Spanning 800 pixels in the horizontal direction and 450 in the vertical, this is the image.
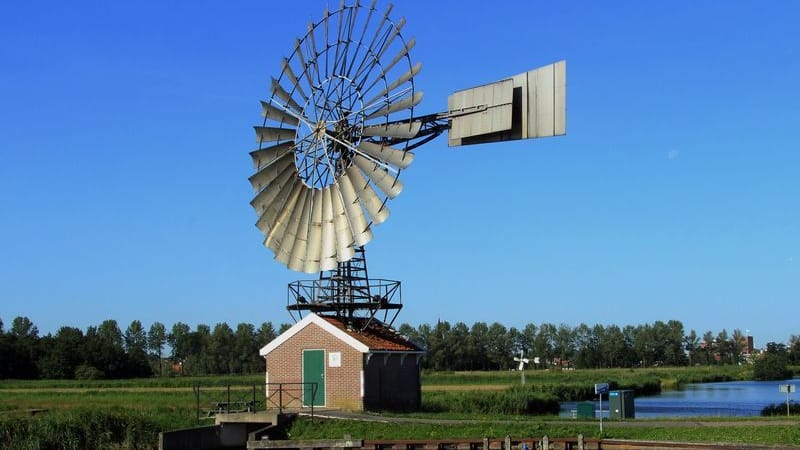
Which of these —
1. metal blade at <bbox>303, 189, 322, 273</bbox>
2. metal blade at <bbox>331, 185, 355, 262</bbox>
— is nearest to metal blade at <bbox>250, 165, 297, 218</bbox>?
metal blade at <bbox>303, 189, 322, 273</bbox>

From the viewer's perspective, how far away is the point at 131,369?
107 m

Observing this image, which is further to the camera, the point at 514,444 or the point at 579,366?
the point at 579,366

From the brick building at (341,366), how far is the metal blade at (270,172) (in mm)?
6494

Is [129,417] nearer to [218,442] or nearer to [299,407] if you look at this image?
[218,442]

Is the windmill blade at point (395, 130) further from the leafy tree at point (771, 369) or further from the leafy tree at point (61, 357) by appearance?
the leafy tree at point (771, 369)

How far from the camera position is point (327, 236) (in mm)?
36094

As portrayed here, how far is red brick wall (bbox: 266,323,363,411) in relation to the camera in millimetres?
35156

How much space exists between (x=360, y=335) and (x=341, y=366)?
176 cm

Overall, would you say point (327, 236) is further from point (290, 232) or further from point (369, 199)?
point (369, 199)

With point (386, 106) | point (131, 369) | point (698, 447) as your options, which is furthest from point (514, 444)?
point (131, 369)

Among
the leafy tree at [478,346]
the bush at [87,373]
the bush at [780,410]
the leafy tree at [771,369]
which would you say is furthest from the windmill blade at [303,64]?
the leafy tree at [478,346]

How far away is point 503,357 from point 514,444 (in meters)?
144

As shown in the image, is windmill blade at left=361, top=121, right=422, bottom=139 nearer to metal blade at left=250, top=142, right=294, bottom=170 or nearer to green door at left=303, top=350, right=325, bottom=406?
metal blade at left=250, top=142, right=294, bottom=170

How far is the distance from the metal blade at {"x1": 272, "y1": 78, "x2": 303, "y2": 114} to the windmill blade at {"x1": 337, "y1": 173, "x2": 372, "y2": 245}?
5.04 metres
